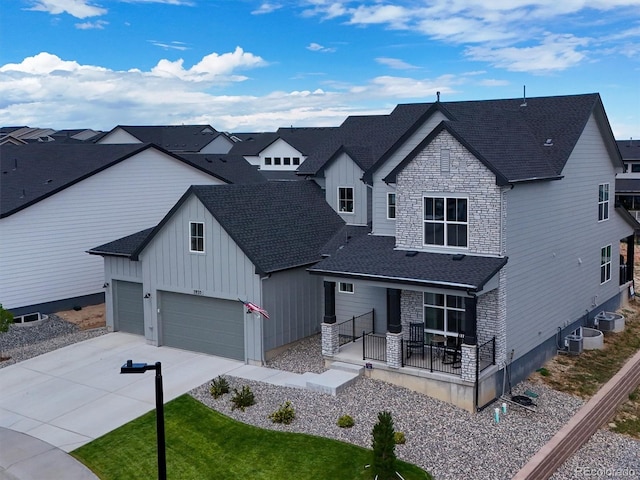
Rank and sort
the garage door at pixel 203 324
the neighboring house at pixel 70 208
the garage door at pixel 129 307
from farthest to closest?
the neighboring house at pixel 70 208 → the garage door at pixel 129 307 → the garage door at pixel 203 324

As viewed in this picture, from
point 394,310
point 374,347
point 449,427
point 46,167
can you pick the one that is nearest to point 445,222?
point 394,310

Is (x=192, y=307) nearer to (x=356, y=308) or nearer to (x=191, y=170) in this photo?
(x=356, y=308)

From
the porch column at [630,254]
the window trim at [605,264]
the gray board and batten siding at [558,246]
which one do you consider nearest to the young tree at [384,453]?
the gray board and batten siding at [558,246]

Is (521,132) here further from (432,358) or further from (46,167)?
(46,167)

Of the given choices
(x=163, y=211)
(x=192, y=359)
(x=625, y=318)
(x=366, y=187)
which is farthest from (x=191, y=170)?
(x=625, y=318)

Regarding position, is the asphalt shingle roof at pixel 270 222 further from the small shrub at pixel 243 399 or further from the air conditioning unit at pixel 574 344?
the air conditioning unit at pixel 574 344

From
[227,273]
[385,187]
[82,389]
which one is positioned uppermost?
[385,187]
